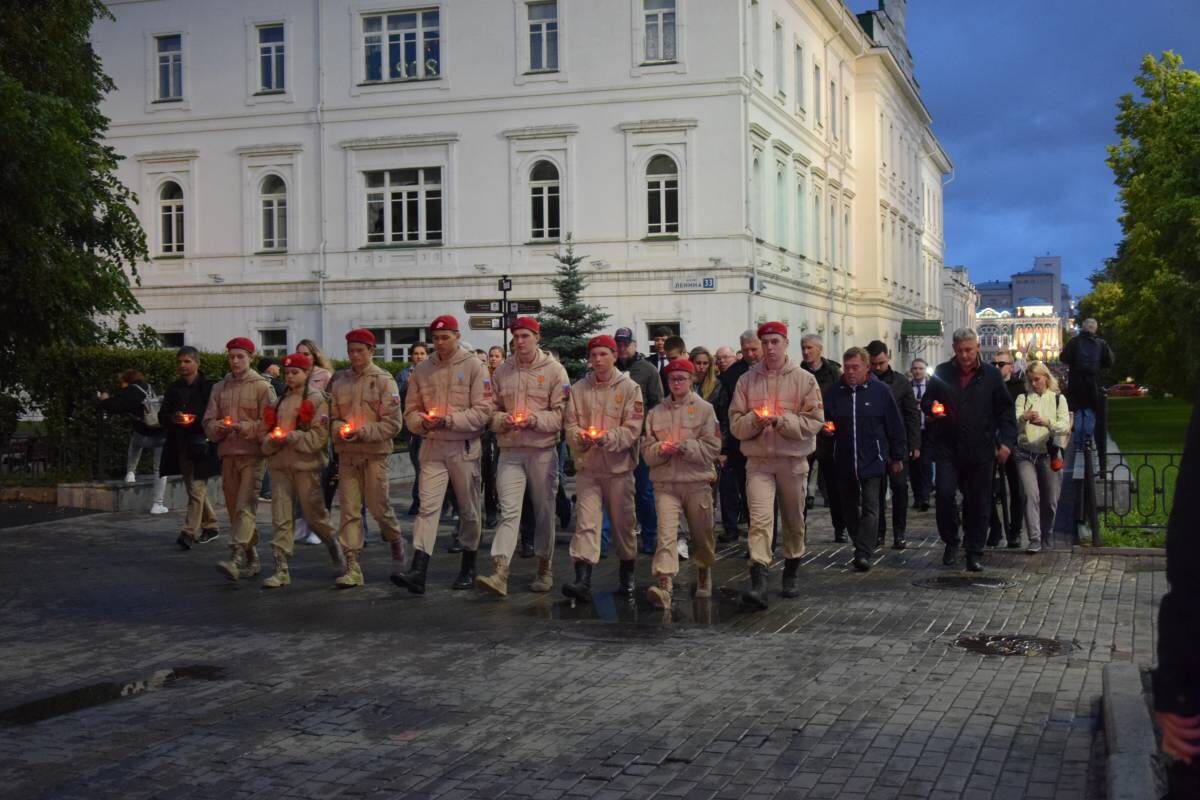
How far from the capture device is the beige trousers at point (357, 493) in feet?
38.7

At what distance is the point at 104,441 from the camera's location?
18.8 metres

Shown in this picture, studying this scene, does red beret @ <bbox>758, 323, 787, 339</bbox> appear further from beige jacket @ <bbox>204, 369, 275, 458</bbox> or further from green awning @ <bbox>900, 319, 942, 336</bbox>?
green awning @ <bbox>900, 319, 942, 336</bbox>

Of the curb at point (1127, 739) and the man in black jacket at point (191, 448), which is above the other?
the man in black jacket at point (191, 448)

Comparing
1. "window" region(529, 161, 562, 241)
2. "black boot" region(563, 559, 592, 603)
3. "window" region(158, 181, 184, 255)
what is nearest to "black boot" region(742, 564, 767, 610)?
"black boot" region(563, 559, 592, 603)

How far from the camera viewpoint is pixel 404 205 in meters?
39.4

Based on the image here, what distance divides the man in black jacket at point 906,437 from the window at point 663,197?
21780 mm

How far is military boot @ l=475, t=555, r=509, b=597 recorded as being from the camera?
11.1 metres

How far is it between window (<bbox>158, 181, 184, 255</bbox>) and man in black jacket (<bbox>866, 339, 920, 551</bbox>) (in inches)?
1169

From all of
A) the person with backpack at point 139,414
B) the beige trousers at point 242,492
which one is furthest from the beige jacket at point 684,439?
the person with backpack at point 139,414

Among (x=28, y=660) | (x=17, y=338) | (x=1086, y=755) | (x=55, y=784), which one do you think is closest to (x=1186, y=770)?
(x=1086, y=755)

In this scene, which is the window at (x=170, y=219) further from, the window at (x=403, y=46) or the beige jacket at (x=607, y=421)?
the beige jacket at (x=607, y=421)

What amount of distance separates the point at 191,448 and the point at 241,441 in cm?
230

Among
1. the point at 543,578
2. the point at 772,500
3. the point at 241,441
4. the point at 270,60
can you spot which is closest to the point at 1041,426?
the point at 772,500

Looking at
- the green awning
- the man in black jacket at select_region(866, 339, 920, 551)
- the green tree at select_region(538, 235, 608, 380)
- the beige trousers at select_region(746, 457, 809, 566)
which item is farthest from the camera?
the green awning
